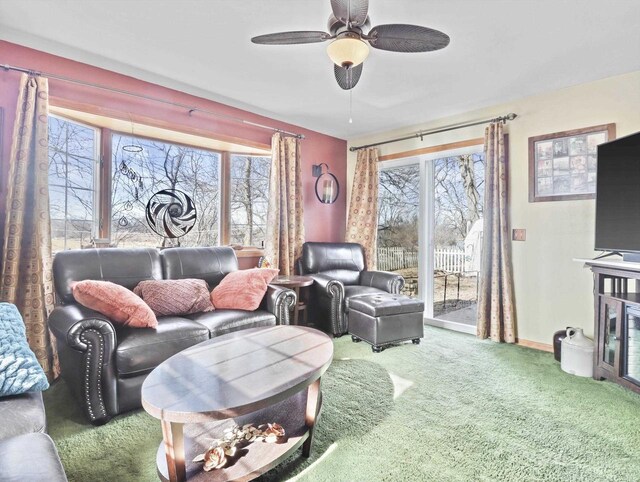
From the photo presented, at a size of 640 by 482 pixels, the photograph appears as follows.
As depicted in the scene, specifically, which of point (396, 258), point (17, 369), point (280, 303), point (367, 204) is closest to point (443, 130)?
point (367, 204)

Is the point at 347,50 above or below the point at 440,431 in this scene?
above

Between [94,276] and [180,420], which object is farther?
[94,276]

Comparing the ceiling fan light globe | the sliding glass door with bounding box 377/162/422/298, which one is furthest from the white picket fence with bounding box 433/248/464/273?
the ceiling fan light globe

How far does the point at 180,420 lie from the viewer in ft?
3.94

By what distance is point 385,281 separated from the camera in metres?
3.85

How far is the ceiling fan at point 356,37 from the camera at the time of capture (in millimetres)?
1697

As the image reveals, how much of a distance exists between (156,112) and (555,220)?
153 inches

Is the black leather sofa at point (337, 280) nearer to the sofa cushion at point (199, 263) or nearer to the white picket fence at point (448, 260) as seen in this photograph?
the white picket fence at point (448, 260)

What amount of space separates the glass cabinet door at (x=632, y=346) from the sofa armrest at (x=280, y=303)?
2398 mm

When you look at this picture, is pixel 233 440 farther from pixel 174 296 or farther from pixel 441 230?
pixel 441 230

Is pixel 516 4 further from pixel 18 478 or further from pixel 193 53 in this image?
pixel 18 478

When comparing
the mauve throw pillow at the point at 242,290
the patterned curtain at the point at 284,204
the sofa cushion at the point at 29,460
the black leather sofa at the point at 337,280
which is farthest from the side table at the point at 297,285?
the sofa cushion at the point at 29,460

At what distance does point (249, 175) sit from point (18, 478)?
11.7ft

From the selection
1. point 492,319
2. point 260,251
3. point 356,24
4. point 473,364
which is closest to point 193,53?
point 356,24
